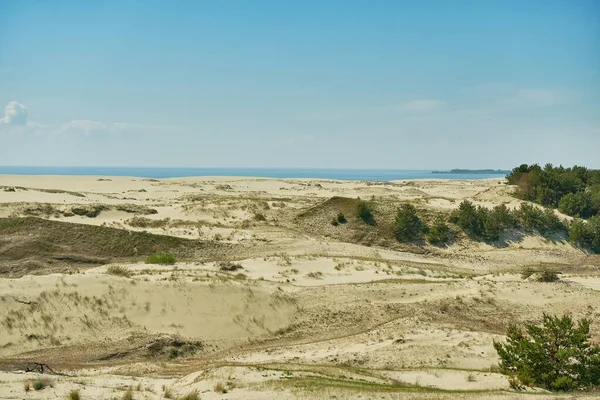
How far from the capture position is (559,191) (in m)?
55.4

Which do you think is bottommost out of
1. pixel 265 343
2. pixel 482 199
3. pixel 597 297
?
pixel 265 343

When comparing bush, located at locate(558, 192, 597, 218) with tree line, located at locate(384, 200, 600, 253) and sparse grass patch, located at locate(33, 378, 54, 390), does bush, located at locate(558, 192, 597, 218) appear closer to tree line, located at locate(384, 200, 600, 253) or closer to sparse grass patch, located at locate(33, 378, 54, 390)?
tree line, located at locate(384, 200, 600, 253)

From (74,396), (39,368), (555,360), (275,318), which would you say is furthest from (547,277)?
(74,396)

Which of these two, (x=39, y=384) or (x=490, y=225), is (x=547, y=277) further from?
(x=39, y=384)

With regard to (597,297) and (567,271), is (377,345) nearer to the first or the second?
(597,297)

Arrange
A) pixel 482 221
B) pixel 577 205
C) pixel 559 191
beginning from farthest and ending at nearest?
1. pixel 559 191
2. pixel 577 205
3. pixel 482 221

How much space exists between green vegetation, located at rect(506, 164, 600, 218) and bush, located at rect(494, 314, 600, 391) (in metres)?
38.6

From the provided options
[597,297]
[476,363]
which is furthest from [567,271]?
[476,363]

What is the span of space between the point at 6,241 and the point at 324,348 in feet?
81.6

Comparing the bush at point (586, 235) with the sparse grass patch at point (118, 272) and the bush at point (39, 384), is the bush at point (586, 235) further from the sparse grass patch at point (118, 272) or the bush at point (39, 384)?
the bush at point (39, 384)

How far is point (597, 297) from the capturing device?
1013 inches

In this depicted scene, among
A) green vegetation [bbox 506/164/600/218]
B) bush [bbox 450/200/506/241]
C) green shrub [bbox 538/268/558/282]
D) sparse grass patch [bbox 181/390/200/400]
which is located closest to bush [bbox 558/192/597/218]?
green vegetation [bbox 506/164/600/218]

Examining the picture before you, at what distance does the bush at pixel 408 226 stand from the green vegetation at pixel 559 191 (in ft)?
51.5

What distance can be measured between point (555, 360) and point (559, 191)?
44499mm
